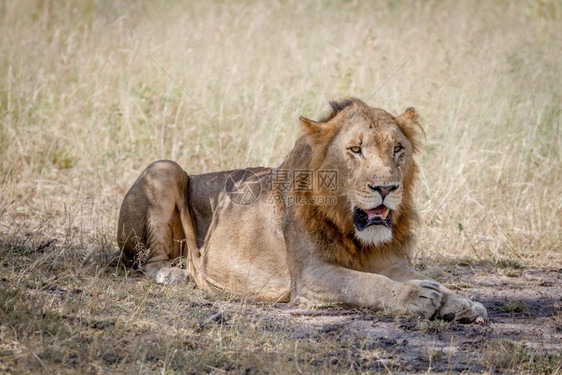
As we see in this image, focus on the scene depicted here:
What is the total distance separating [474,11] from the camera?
13.0 m

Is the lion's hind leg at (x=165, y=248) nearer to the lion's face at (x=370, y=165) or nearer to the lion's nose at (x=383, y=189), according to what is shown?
the lion's face at (x=370, y=165)

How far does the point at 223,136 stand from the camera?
28.4ft

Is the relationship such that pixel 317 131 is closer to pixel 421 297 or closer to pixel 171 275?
pixel 421 297

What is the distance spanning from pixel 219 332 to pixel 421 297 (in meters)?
1.31

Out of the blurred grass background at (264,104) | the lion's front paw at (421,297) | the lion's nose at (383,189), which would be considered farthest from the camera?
the blurred grass background at (264,104)

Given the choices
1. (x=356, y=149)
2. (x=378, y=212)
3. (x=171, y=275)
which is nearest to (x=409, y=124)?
(x=356, y=149)

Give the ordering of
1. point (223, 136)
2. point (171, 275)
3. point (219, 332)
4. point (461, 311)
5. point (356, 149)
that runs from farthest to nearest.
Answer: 1. point (223, 136)
2. point (171, 275)
3. point (356, 149)
4. point (461, 311)
5. point (219, 332)

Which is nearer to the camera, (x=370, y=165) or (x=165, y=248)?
(x=370, y=165)

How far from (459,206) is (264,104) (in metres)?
2.73

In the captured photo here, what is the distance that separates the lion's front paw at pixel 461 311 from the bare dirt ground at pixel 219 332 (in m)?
0.07

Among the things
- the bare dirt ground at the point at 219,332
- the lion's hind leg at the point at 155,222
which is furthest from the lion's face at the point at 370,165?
the lion's hind leg at the point at 155,222

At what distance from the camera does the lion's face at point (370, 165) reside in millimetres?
→ 4805

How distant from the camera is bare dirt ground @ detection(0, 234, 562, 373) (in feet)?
12.0

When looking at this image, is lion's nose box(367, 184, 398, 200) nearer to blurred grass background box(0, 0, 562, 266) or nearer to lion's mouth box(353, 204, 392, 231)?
lion's mouth box(353, 204, 392, 231)
